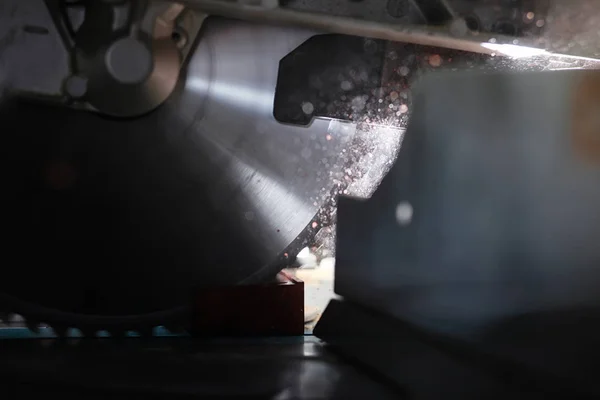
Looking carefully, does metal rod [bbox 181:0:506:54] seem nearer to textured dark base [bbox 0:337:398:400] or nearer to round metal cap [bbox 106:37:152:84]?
round metal cap [bbox 106:37:152:84]

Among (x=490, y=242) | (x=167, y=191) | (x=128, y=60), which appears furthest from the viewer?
(x=167, y=191)

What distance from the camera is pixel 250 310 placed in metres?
1.29

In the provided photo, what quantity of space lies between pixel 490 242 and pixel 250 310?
1.92 ft

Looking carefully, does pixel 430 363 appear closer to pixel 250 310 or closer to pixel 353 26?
pixel 250 310

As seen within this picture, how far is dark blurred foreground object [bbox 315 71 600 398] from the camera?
727mm

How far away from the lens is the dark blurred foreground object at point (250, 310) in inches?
50.2

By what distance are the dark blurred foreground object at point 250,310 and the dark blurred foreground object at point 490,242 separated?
10cm

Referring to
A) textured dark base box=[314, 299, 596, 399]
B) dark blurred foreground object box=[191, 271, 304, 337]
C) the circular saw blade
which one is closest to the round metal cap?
the circular saw blade

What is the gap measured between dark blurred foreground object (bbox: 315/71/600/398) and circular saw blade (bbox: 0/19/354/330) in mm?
217

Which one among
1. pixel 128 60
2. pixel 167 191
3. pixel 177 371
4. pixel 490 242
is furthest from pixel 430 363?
pixel 128 60

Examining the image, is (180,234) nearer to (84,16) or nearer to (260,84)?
(260,84)

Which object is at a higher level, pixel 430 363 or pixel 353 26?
pixel 353 26

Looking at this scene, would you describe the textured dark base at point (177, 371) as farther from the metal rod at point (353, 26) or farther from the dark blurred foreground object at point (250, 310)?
the metal rod at point (353, 26)

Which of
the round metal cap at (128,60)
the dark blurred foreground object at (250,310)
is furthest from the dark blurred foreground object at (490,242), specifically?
the round metal cap at (128,60)
